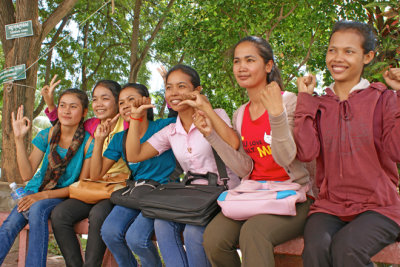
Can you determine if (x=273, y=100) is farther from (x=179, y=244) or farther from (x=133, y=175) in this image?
(x=133, y=175)

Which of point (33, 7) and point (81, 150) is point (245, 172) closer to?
point (81, 150)

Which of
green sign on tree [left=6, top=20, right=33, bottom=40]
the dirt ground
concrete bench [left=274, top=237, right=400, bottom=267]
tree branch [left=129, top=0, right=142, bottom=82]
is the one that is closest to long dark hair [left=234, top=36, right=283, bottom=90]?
concrete bench [left=274, top=237, right=400, bottom=267]

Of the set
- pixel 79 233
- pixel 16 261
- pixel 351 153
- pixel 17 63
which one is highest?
pixel 17 63

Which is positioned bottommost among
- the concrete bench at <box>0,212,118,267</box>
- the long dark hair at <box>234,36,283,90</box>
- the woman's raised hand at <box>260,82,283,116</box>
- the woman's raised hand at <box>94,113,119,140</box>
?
the concrete bench at <box>0,212,118,267</box>

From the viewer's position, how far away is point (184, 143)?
9.38 feet

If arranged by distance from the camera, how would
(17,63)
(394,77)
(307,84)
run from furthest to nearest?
1. (17,63)
2. (307,84)
3. (394,77)

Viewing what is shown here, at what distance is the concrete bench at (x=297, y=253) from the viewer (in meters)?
1.96

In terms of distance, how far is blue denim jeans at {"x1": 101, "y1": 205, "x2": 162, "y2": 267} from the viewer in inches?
101

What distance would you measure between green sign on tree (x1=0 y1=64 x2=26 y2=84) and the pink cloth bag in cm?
351

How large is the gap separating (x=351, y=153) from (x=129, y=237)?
1.51 meters

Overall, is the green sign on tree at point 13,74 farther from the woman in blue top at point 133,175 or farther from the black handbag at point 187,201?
the black handbag at point 187,201

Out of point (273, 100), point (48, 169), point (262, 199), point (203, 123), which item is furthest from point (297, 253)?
point (48, 169)

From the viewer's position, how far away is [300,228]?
2176mm

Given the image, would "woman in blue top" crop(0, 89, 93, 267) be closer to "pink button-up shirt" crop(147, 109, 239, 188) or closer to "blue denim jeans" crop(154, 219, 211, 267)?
→ "pink button-up shirt" crop(147, 109, 239, 188)
